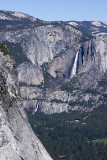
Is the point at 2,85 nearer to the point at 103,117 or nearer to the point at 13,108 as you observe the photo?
the point at 13,108

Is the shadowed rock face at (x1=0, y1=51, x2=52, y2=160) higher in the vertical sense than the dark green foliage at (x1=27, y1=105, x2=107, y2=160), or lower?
higher

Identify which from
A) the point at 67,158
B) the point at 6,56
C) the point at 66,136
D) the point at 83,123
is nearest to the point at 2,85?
the point at 6,56

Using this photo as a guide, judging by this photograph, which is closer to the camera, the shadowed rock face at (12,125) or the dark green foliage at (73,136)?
the shadowed rock face at (12,125)

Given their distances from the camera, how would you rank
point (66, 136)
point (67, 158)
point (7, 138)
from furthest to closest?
point (66, 136) → point (67, 158) → point (7, 138)

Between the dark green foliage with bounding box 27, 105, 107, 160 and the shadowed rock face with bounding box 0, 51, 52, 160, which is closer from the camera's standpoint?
the shadowed rock face with bounding box 0, 51, 52, 160

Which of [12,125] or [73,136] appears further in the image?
[73,136]
